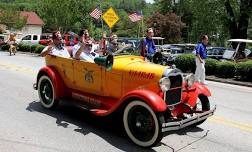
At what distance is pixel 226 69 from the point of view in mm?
17516

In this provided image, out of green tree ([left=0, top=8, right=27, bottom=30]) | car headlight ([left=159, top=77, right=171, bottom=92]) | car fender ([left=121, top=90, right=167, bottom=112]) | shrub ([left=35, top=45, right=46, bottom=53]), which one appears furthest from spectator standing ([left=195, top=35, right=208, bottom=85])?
green tree ([left=0, top=8, right=27, bottom=30])

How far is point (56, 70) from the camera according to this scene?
866cm

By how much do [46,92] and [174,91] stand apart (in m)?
3.25

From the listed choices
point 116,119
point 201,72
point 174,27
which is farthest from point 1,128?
point 174,27

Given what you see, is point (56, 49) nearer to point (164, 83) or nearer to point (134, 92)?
point (134, 92)

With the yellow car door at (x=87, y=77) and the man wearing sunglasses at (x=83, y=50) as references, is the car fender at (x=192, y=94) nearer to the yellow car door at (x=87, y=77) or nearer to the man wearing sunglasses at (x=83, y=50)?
the yellow car door at (x=87, y=77)

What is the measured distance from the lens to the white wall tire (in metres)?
8.60

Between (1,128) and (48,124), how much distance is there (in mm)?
840

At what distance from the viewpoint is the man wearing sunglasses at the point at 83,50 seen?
8023 mm

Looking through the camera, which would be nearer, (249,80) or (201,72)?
(201,72)

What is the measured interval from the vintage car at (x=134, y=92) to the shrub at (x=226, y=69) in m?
9.72

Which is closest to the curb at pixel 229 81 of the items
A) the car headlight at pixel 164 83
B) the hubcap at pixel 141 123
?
the car headlight at pixel 164 83

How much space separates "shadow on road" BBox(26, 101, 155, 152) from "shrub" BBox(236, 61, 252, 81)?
9503 mm

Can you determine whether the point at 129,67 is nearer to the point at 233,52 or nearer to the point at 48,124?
the point at 48,124
